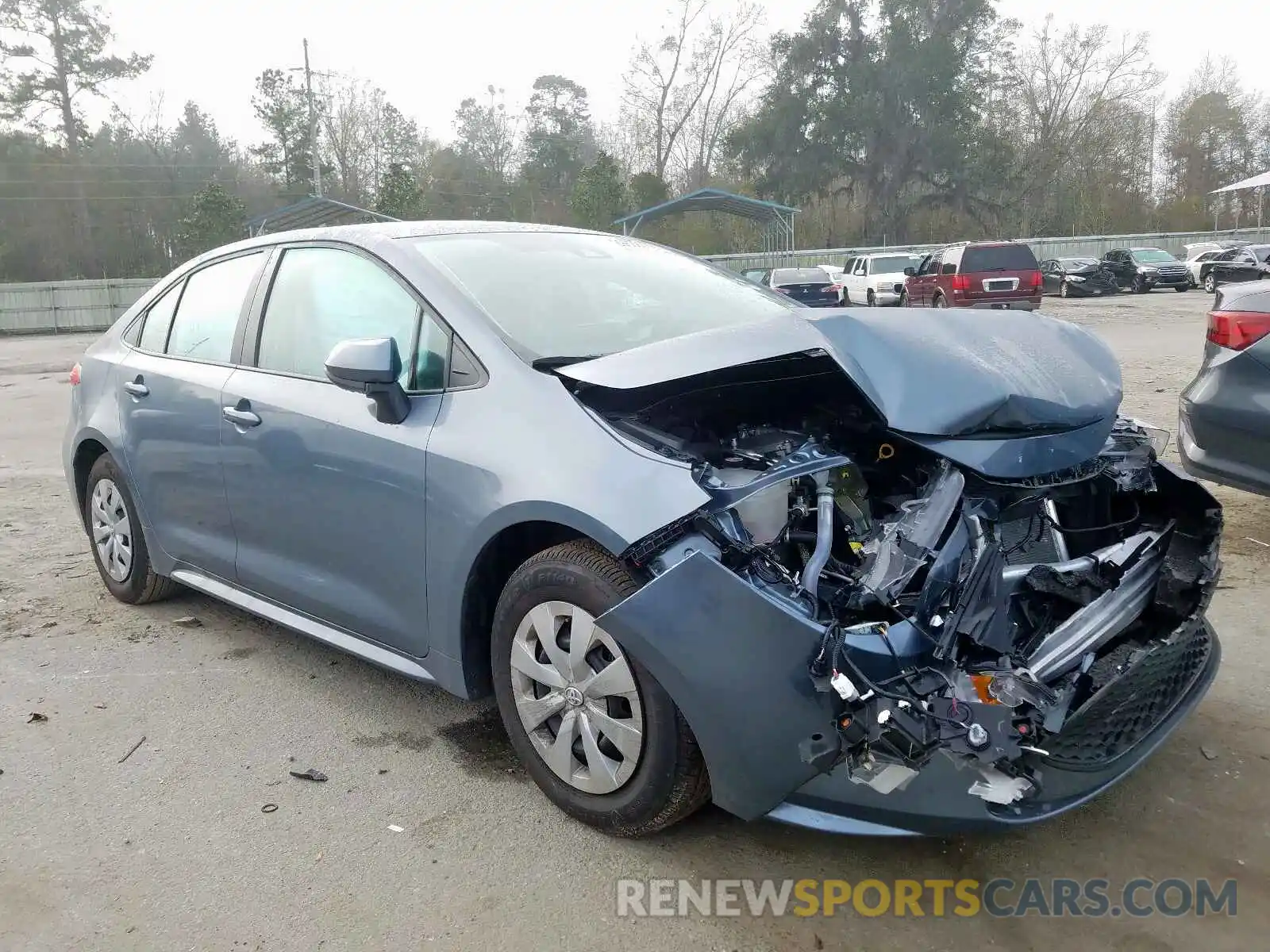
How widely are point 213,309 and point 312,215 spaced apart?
26.4 meters

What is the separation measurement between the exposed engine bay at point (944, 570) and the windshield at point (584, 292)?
1.46 ft

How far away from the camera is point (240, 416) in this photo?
3652 mm

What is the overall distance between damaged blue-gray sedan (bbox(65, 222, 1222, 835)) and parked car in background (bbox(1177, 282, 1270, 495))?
4.75ft

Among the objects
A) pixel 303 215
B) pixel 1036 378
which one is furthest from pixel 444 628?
pixel 303 215

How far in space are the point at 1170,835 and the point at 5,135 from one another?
49754 mm

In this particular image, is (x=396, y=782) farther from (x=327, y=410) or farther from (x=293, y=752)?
(x=327, y=410)

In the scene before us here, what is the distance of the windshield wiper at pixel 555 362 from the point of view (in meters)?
2.85

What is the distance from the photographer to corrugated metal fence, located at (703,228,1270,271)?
34.9 metres

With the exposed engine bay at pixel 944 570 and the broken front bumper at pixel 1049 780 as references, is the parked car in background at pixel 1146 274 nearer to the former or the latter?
the exposed engine bay at pixel 944 570

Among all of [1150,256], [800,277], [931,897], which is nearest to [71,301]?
[800,277]

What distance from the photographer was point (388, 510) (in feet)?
10.1

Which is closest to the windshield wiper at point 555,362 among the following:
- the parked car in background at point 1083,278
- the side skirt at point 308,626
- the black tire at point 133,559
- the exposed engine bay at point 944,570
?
the exposed engine bay at point 944,570

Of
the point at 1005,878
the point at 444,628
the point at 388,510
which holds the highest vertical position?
the point at 388,510

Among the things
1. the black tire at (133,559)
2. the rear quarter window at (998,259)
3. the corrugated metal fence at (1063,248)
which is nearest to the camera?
the black tire at (133,559)
